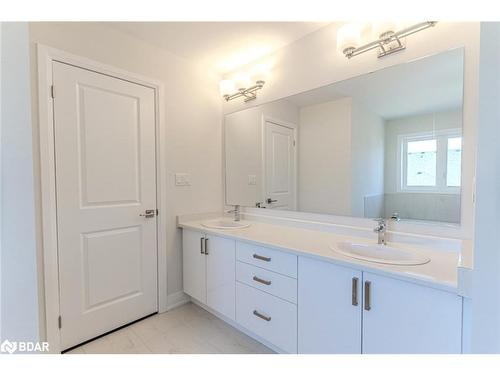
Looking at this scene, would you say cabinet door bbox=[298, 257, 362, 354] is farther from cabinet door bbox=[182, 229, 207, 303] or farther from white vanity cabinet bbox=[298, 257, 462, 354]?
cabinet door bbox=[182, 229, 207, 303]

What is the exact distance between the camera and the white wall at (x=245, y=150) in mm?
2208

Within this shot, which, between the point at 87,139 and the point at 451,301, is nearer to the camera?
the point at 451,301

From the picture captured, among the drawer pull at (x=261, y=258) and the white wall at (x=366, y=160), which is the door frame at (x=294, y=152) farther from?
the drawer pull at (x=261, y=258)

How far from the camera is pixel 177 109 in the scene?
86.6 inches

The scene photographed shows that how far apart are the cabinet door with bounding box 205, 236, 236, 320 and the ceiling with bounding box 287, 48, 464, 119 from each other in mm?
1382

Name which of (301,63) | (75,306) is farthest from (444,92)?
(75,306)

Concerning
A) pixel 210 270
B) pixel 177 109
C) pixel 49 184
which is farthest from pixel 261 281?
pixel 177 109

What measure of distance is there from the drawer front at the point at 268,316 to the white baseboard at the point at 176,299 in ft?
2.50

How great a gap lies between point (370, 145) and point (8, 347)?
1940 mm

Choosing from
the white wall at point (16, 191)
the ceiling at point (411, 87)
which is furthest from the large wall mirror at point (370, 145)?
the white wall at point (16, 191)
